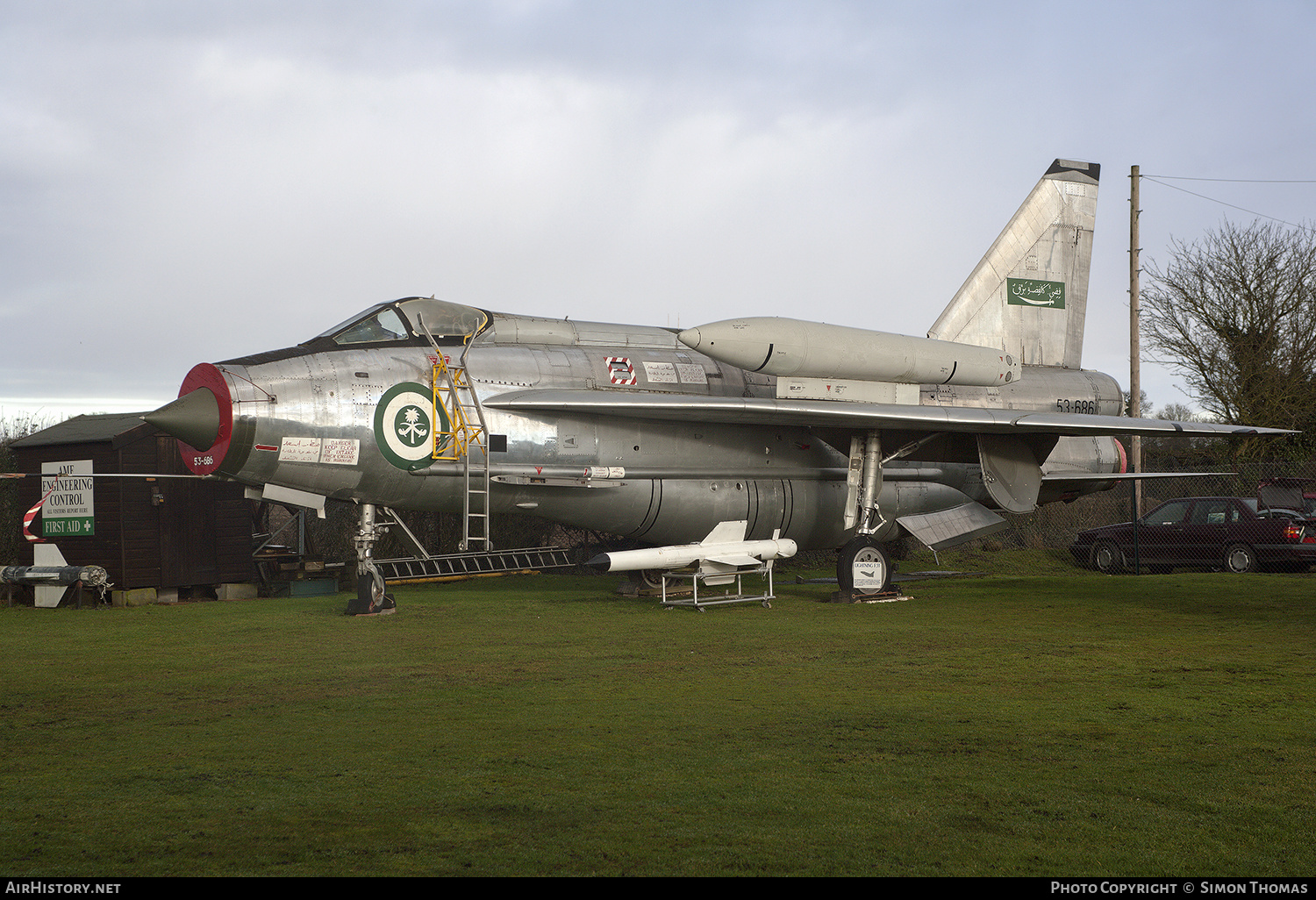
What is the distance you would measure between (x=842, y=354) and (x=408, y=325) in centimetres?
514

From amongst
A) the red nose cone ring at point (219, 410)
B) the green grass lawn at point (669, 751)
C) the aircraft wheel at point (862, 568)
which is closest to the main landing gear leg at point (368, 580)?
the green grass lawn at point (669, 751)

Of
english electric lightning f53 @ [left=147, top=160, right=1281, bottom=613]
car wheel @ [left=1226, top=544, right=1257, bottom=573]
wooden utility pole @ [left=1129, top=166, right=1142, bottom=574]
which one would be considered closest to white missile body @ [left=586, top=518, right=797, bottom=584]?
english electric lightning f53 @ [left=147, top=160, right=1281, bottom=613]

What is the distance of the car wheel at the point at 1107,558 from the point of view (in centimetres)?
1833

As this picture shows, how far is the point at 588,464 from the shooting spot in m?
11.8

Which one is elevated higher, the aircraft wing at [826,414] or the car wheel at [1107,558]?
the aircraft wing at [826,414]

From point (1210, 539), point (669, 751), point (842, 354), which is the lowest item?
point (669, 751)

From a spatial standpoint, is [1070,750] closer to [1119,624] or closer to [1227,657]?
[1227,657]

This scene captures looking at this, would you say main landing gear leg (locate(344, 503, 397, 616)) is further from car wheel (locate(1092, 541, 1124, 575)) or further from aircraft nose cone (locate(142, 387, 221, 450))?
car wheel (locate(1092, 541, 1124, 575))

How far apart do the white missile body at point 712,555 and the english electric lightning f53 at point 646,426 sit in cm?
61

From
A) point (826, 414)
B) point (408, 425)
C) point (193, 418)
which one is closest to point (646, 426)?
point (826, 414)

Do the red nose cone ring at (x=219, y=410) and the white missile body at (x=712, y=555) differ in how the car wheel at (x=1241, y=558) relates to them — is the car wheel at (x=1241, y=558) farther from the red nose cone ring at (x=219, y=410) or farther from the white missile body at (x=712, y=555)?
the red nose cone ring at (x=219, y=410)

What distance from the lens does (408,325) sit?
1155 cm

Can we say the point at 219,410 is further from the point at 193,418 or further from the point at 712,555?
the point at 712,555

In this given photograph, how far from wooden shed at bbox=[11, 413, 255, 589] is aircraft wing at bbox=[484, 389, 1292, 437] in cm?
597
